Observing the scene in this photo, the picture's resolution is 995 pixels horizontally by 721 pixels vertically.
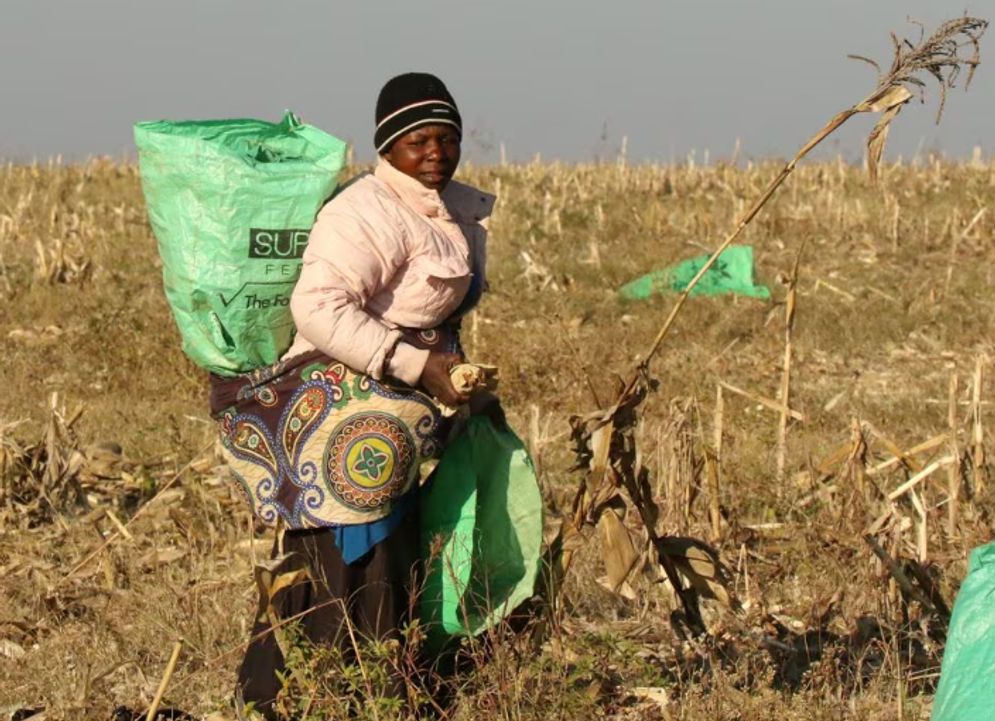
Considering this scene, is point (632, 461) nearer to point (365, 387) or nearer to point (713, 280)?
point (365, 387)

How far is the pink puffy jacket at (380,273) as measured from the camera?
10.0ft

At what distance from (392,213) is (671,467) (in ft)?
6.78

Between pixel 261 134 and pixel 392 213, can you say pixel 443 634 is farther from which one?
pixel 261 134

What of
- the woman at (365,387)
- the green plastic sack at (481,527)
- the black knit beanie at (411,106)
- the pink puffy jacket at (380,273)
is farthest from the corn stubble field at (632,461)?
the black knit beanie at (411,106)

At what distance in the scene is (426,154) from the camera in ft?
10.5

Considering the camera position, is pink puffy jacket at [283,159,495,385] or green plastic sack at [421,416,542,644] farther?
green plastic sack at [421,416,542,644]

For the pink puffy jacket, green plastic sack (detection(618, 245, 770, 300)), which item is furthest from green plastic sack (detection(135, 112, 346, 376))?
green plastic sack (detection(618, 245, 770, 300))

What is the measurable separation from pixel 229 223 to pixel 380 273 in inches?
13.5

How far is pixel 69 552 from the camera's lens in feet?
17.5

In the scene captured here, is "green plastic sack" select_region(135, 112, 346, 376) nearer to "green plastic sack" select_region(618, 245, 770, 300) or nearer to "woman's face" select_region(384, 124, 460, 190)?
"woman's face" select_region(384, 124, 460, 190)

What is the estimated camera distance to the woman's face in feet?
10.5

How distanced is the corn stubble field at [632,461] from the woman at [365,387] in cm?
22

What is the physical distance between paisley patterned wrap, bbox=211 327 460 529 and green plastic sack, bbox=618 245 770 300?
7.02 meters

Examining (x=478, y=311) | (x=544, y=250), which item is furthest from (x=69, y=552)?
(x=544, y=250)
